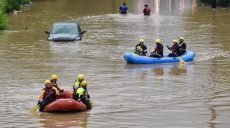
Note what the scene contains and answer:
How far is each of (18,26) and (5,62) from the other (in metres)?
17.0

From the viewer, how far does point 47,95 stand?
1538cm

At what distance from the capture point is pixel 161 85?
64.1 feet

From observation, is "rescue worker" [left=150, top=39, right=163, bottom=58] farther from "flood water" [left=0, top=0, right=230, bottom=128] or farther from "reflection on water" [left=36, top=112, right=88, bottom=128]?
"reflection on water" [left=36, top=112, right=88, bottom=128]

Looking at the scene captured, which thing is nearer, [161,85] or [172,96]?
[172,96]

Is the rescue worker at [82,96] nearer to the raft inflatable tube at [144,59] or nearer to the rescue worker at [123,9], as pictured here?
the raft inflatable tube at [144,59]

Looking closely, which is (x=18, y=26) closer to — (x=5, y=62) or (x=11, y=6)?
(x=11, y=6)

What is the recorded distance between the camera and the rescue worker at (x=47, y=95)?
1529 cm

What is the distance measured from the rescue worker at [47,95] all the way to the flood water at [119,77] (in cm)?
37

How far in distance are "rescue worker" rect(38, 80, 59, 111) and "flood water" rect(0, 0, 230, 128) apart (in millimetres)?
370

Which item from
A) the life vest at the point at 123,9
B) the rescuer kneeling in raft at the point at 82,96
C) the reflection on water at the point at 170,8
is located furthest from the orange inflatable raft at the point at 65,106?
the reflection on water at the point at 170,8

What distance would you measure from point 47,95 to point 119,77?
20.2 ft

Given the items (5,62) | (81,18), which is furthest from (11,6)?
(5,62)

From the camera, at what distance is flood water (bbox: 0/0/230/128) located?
47.6 feet

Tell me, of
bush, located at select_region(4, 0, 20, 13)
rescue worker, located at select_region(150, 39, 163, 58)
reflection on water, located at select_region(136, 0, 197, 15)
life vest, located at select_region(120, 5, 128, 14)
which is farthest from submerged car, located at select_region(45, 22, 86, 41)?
reflection on water, located at select_region(136, 0, 197, 15)
